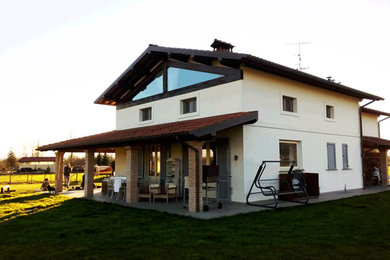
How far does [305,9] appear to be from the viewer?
942 cm

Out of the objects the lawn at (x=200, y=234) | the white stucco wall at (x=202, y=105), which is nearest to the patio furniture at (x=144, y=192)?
the lawn at (x=200, y=234)

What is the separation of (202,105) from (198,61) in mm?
1775

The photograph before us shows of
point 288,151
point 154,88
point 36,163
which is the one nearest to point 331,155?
point 288,151

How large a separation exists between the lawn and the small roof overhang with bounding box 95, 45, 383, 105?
4695mm

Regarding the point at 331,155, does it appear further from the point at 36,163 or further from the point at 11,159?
the point at 11,159

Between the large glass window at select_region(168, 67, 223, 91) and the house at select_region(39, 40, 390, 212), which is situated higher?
the large glass window at select_region(168, 67, 223, 91)

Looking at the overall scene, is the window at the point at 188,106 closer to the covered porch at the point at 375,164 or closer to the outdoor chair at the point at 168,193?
the outdoor chair at the point at 168,193

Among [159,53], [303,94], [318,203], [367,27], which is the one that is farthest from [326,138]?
[159,53]

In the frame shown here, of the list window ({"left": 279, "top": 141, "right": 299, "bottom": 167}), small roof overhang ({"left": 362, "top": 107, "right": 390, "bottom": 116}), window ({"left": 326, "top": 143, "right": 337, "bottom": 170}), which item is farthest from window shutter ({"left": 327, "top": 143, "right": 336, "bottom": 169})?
small roof overhang ({"left": 362, "top": 107, "right": 390, "bottom": 116})

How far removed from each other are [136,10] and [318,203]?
8042 mm

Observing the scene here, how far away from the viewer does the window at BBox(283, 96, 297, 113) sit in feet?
39.9

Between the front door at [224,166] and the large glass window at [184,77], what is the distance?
8.24 ft

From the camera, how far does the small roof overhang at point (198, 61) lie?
1042 centimetres

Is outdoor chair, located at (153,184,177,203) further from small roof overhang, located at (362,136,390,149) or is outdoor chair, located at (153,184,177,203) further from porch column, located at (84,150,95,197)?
small roof overhang, located at (362,136,390,149)
